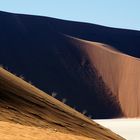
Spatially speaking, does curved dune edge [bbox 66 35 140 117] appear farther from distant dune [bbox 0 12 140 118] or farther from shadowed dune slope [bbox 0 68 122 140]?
shadowed dune slope [bbox 0 68 122 140]

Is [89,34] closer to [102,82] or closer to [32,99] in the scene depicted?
[102,82]

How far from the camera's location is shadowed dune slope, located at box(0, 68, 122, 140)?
64.0 ft

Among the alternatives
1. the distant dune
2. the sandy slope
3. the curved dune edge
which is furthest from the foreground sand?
the curved dune edge

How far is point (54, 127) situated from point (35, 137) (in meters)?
4.06

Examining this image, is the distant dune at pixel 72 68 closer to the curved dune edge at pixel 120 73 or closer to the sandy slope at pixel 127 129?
the curved dune edge at pixel 120 73

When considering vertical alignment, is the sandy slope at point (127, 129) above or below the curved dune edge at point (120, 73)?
below

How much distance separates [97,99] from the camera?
224ft

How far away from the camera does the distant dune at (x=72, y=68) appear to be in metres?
66.9

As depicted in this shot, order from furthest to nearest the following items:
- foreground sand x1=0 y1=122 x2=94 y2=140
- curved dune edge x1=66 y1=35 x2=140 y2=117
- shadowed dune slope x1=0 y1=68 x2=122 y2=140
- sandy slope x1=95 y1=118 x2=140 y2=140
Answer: curved dune edge x1=66 y1=35 x2=140 y2=117
sandy slope x1=95 y1=118 x2=140 y2=140
shadowed dune slope x1=0 y1=68 x2=122 y2=140
foreground sand x1=0 y1=122 x2=94 y2=140

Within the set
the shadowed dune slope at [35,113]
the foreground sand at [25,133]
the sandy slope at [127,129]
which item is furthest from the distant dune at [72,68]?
the foreground sand at [25,133]

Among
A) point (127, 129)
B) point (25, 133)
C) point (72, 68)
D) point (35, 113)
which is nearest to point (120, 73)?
point (72, 68)

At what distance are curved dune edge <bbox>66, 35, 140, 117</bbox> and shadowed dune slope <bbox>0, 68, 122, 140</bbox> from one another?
4072cm

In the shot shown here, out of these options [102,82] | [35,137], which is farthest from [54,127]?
[102,82]

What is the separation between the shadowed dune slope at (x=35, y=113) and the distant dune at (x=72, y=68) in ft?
114
